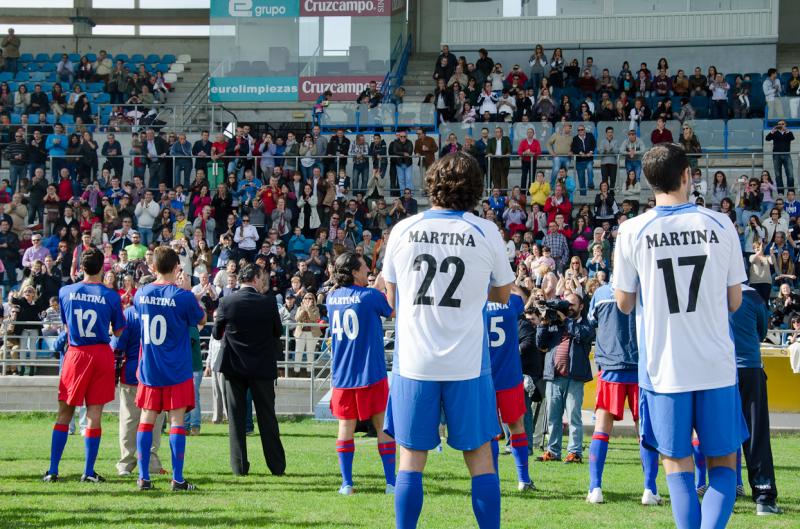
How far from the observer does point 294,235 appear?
23688mm

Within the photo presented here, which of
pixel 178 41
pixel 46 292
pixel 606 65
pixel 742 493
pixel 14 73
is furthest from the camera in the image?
pixel 178 41

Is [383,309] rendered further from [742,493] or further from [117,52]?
[117,52]

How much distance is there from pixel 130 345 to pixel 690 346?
5.88 m

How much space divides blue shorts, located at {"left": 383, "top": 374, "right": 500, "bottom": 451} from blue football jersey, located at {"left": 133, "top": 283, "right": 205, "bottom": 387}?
4.06 meters

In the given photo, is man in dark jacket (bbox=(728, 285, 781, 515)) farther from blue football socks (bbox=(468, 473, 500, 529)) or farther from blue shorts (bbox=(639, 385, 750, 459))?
blue football socks (bbox=(468, 473, 500, 529))

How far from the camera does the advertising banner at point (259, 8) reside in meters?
31.1

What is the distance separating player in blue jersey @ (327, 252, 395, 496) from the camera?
29.6 ft

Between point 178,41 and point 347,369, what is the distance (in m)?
29.2

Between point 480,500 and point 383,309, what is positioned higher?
point 383,309

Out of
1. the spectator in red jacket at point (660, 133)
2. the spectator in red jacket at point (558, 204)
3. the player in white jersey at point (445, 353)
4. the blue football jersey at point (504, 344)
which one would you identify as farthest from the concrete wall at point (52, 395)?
the player in white jersey at point (445, 353)

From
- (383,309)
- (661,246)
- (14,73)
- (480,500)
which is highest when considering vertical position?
(14,73)

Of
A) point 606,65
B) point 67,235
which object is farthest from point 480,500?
point 606,65

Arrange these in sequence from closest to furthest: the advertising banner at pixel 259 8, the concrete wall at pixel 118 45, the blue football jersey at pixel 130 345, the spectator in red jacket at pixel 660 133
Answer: the blue football jersey at pixel 130 345, the spectator in red jacket at pixel 660 133, the advertising banner at pixel 259 8, the concrete wall at pixel 118 45

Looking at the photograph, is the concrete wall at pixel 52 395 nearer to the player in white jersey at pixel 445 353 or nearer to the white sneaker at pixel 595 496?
the white sneaker at pixel 595 496
